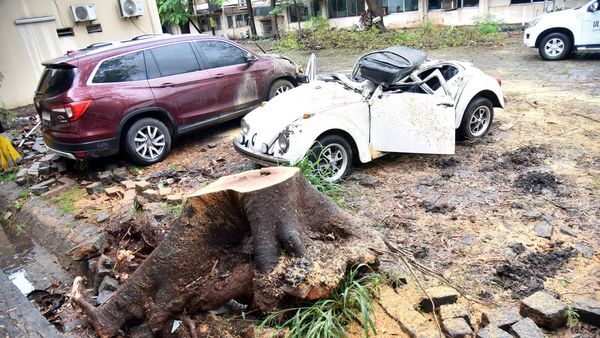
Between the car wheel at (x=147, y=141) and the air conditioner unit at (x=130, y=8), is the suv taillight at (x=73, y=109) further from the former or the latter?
the air conditioner unit at (x=130, y=8)

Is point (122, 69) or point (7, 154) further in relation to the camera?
point (7, 154)

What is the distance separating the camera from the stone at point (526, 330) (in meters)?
2.70

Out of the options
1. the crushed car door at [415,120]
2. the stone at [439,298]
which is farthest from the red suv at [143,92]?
the stone at [439,298]

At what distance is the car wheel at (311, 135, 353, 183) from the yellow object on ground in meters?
5.78

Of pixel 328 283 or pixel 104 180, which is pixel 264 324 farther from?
pixel 104 180

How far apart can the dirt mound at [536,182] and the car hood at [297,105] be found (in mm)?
2267

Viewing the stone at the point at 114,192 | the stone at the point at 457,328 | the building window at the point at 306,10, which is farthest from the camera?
the building window at the point at 306,10

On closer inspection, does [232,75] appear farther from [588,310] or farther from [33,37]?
[33,37]

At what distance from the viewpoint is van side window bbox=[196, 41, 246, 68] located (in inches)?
293

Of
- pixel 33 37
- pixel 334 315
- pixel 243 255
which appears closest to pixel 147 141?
pixel 243 255

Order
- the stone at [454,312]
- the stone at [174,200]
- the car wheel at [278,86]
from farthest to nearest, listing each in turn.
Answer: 1. the car wheel at [278,86]
2. the stone at [174,200]
3. the stone at [454,312]

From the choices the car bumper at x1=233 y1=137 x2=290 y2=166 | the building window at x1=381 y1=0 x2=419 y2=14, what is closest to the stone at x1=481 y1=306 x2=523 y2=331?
the car bumper at x1=233 y1=137 x2=290 y2=166

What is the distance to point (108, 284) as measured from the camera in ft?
12.2

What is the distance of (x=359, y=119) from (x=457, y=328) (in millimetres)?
3263
